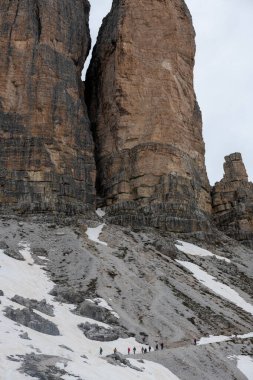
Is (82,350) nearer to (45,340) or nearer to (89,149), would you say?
(45,340)

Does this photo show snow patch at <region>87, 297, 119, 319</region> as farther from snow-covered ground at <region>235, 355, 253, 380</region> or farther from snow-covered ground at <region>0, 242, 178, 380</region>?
snow-covered ground at <region>235, 355, 253, 380</region>

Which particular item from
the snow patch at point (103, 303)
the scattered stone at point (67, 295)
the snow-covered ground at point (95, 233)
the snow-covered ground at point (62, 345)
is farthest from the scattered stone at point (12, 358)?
the snow-covered ground at point (95, 233)

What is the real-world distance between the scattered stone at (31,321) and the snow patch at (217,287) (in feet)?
70.0

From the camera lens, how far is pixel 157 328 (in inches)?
1409

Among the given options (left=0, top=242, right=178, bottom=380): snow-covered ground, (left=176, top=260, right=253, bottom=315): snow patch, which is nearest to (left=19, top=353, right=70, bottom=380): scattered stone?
(left=0, top=242, right=178, bottom=380): snow-covered ground

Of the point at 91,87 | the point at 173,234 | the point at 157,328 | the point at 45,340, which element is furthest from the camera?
the point at 91,87

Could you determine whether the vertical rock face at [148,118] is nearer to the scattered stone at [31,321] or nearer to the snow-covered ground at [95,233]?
the snow-covered ground at [95,233]

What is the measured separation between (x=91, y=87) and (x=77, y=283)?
47.4 metres

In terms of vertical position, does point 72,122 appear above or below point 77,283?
above

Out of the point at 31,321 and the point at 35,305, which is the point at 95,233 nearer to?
the point at 35,305

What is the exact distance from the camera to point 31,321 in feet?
96.4

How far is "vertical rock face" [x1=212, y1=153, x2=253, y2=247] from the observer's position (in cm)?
7231

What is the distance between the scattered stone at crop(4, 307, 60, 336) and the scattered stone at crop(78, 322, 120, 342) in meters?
2.28

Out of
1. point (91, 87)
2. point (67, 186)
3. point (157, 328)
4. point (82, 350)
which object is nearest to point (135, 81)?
point (91, 87)
